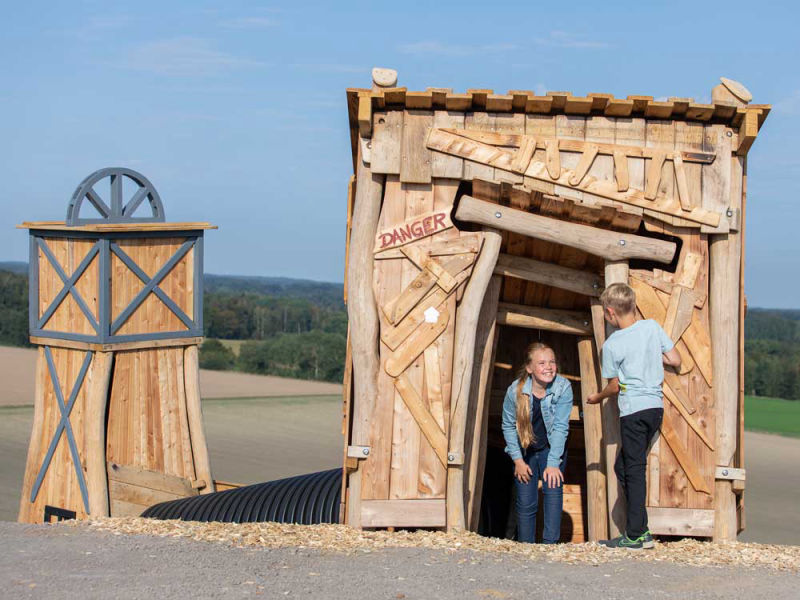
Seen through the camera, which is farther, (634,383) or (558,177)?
(558,177)

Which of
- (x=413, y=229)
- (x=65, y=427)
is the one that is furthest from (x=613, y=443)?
(x=65, y=427)

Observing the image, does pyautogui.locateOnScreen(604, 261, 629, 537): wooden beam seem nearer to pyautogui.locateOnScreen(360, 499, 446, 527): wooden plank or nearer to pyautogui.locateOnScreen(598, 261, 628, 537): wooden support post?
pyautogui.locateOnScreen(598, 261, 628, 537): wooden support post

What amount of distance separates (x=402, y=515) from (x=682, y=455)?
7.62ft

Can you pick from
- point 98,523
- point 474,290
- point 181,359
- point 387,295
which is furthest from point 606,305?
point 181,359

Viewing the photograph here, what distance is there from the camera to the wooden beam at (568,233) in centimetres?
880

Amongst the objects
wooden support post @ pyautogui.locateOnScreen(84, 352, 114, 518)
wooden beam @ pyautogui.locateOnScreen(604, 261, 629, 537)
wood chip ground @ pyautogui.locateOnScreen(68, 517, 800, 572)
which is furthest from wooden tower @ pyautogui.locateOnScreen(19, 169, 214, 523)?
wooden beam @ pyautogui.locateOnScreen(604, 261, 629, 537)

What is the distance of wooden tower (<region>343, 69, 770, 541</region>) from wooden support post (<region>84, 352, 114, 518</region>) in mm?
5432

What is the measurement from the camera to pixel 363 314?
8.83 metres

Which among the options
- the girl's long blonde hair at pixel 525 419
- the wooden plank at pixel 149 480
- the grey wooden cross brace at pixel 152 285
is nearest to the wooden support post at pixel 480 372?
the girl's long blonde hair at pixel 525 419

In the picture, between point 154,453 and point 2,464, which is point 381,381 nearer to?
point 154,453

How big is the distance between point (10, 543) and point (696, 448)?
5308mm

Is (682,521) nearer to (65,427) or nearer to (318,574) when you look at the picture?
(318,574)

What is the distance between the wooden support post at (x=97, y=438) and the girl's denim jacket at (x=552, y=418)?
638 cm

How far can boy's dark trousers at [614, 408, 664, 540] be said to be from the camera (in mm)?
7953
